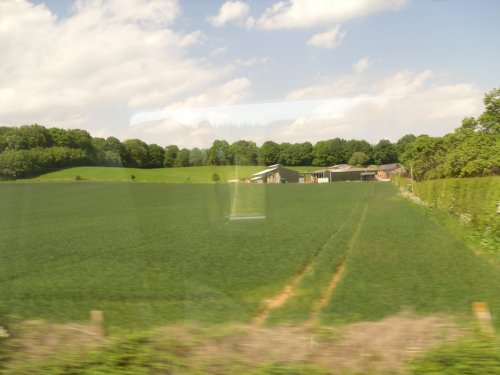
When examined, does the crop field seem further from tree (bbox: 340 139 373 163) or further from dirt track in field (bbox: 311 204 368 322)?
tree (bbox: 340 139 373 163)

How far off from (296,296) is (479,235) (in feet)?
28.0

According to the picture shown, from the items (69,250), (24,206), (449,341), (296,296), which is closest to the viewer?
(449,341)

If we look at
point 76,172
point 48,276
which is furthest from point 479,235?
point 76,172

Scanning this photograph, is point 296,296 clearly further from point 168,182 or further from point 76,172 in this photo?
point 76,172

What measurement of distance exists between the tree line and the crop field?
11.4 ft

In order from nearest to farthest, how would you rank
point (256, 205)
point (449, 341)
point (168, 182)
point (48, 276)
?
point (449, 341)
point (48, 276)
point (256, 205)
point (168, 182)

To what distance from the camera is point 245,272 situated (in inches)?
489

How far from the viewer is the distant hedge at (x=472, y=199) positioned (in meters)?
15.2

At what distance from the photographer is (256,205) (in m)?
35.2

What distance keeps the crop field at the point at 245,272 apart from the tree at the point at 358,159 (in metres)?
75.5

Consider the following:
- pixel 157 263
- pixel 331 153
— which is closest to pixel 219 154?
pixel 157 263

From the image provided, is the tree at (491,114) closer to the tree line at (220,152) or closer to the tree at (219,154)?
the tree line at (220,152)

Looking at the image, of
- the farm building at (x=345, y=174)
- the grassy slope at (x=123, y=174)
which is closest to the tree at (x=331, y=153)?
the farm building at (x=345, y=174)

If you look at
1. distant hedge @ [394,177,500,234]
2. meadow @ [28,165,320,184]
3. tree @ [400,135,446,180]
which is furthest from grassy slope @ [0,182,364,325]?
meadow @ [28,165,320,184]
